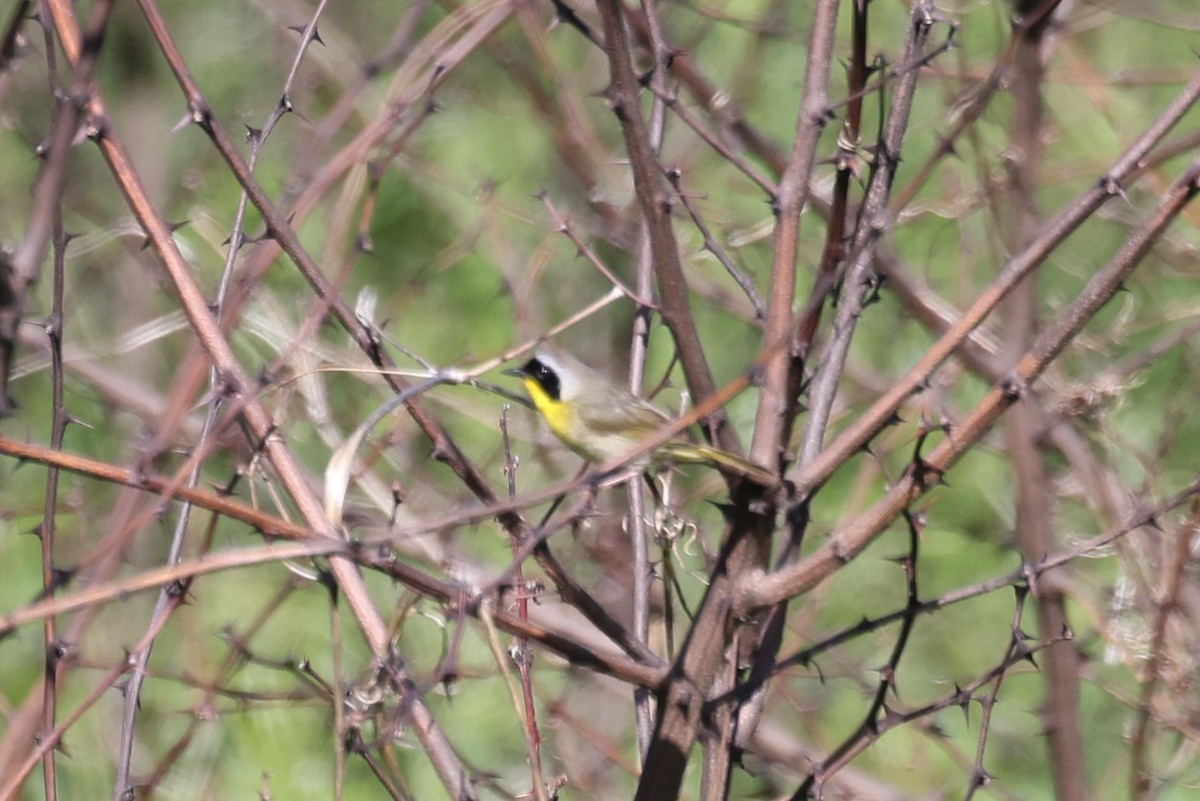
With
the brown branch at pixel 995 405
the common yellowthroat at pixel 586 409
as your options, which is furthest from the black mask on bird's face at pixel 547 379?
the brown branch at pixel 995 405

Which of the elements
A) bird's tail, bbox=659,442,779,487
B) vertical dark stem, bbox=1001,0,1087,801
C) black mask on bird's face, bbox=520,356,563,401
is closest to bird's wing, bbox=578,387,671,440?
black mask on bird's face, bbox=520,356,563,401

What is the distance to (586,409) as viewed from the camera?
2.66m

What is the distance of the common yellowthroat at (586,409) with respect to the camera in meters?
2.43

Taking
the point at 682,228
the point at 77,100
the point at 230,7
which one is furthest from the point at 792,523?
the point at 230,7

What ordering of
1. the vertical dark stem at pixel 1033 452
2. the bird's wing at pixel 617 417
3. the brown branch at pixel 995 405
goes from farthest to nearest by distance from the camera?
the bird's wing at pixel 617 417, the vertical dark stem at pixel 1033 452, the brown branch at pixel 995 405

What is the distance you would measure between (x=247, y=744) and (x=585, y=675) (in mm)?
1558

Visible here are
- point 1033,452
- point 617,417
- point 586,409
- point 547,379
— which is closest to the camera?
point 1033,452

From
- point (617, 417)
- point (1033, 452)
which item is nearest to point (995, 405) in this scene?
point (1033, 452)

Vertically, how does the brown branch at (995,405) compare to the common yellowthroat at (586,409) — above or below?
below

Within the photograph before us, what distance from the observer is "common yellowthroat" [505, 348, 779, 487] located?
243 cm

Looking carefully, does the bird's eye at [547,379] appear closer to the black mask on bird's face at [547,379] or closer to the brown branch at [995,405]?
the black mask on bird's face at [547,379]

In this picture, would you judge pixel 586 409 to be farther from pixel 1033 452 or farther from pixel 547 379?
pixel 1033 452

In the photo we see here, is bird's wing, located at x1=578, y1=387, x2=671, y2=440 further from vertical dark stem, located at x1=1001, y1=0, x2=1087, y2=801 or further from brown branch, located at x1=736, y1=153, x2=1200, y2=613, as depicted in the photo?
brown branch, located at x1=736, y1=153, x2=1200, y2=613

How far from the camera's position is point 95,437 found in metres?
4.76
